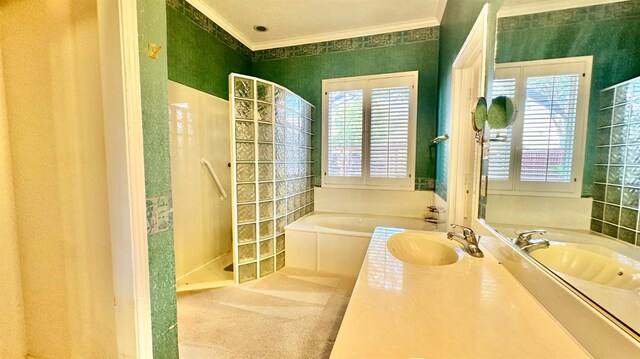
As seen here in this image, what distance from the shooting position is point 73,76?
888 millimetres

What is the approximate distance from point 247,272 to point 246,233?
0.39 metres

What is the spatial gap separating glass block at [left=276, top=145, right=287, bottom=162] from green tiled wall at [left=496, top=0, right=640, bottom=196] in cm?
Answer: 199

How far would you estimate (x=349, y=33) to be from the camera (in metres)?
2.92

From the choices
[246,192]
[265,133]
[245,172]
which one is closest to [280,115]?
[265,133]

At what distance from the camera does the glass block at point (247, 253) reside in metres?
2.26

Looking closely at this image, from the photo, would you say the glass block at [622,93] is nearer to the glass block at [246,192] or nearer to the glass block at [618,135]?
the glass block at [618,135]

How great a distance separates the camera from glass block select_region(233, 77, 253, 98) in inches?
81.7

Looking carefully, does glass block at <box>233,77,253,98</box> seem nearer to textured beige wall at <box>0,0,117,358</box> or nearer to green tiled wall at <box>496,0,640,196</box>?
textured beige wall at <box>0,0,117,358</box>

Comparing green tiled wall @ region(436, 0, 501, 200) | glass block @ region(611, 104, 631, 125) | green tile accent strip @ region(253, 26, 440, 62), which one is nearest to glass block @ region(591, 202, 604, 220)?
glass block @ region(611, 104, 631, 125)

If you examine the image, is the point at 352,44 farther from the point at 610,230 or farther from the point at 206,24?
the point at 610,230

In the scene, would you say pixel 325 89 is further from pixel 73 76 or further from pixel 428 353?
pixel 428 353

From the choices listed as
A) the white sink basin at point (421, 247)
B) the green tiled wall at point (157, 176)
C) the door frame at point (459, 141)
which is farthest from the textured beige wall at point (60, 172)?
the door frame at point (459, 141)

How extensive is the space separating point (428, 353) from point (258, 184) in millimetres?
1973

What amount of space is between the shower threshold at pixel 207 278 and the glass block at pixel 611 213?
97.5 inches
